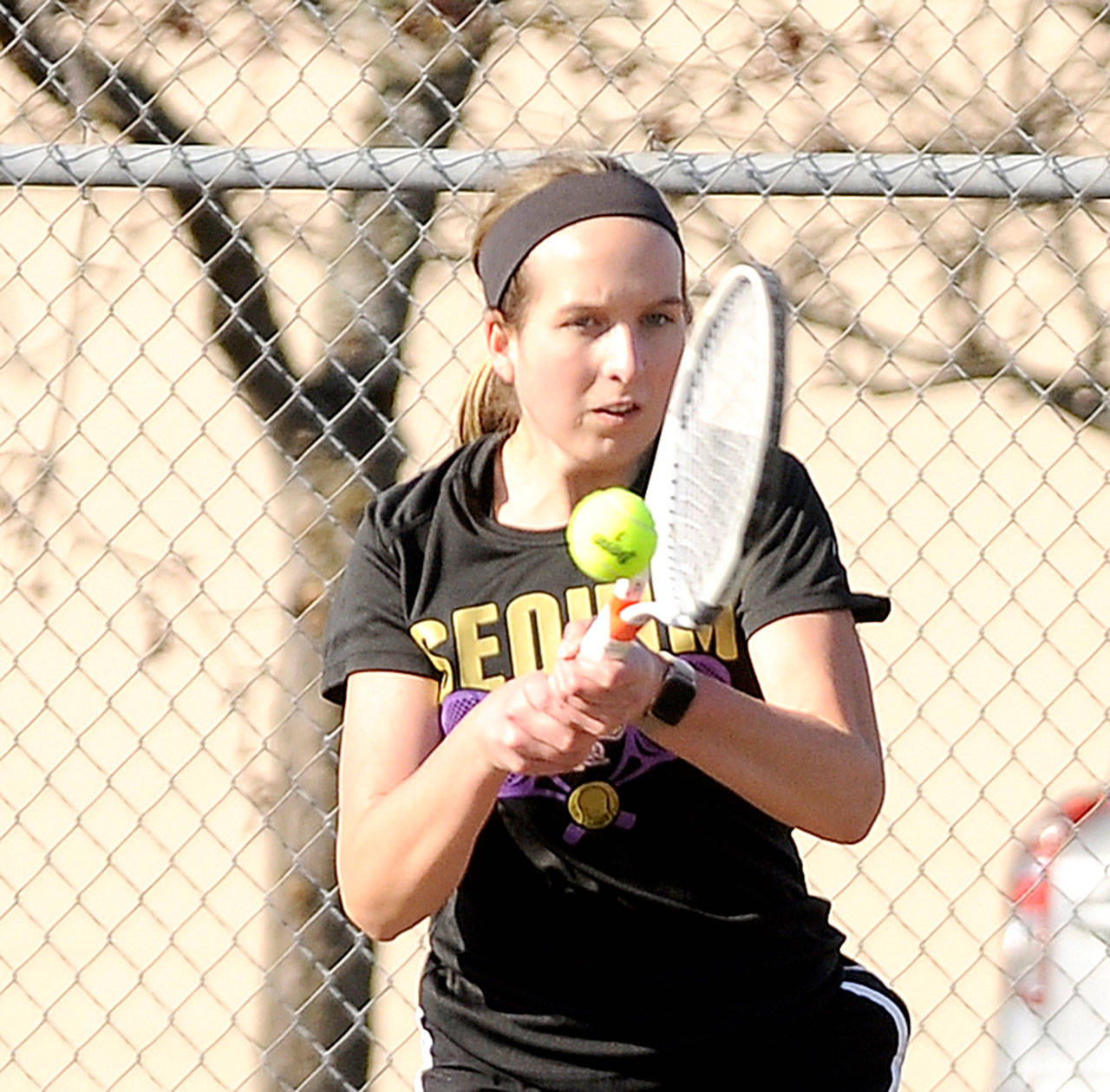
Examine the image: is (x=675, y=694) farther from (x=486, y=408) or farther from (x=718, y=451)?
(x=486, y=408)

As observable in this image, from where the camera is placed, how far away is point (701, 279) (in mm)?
4238

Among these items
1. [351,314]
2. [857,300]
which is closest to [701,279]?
[351,314]

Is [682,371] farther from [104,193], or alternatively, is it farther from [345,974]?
[104,193]

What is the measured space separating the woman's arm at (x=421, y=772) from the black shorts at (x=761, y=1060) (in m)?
0.18

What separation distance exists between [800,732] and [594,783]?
0.25m

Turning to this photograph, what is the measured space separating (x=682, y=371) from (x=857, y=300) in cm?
350

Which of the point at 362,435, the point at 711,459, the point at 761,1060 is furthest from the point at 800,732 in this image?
the point at 362,435

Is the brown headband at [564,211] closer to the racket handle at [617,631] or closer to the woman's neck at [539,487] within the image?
the woman's neck at [539,487]

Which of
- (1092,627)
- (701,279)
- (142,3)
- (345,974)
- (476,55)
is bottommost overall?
(1092,627)

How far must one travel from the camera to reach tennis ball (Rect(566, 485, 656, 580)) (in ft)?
5.77

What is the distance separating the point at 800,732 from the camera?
6.58 ft

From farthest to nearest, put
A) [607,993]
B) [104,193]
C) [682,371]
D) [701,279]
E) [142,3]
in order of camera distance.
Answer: [104,193]
[142,3]
[701,279]
[607,993]
[682,371]

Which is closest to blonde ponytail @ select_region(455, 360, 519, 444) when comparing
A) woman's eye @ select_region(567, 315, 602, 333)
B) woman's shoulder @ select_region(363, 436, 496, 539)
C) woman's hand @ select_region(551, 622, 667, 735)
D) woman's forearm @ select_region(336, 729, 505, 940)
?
woman's shoulder @ select_region(363, 436, 496, 539)

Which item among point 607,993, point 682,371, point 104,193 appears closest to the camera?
point 682,371
